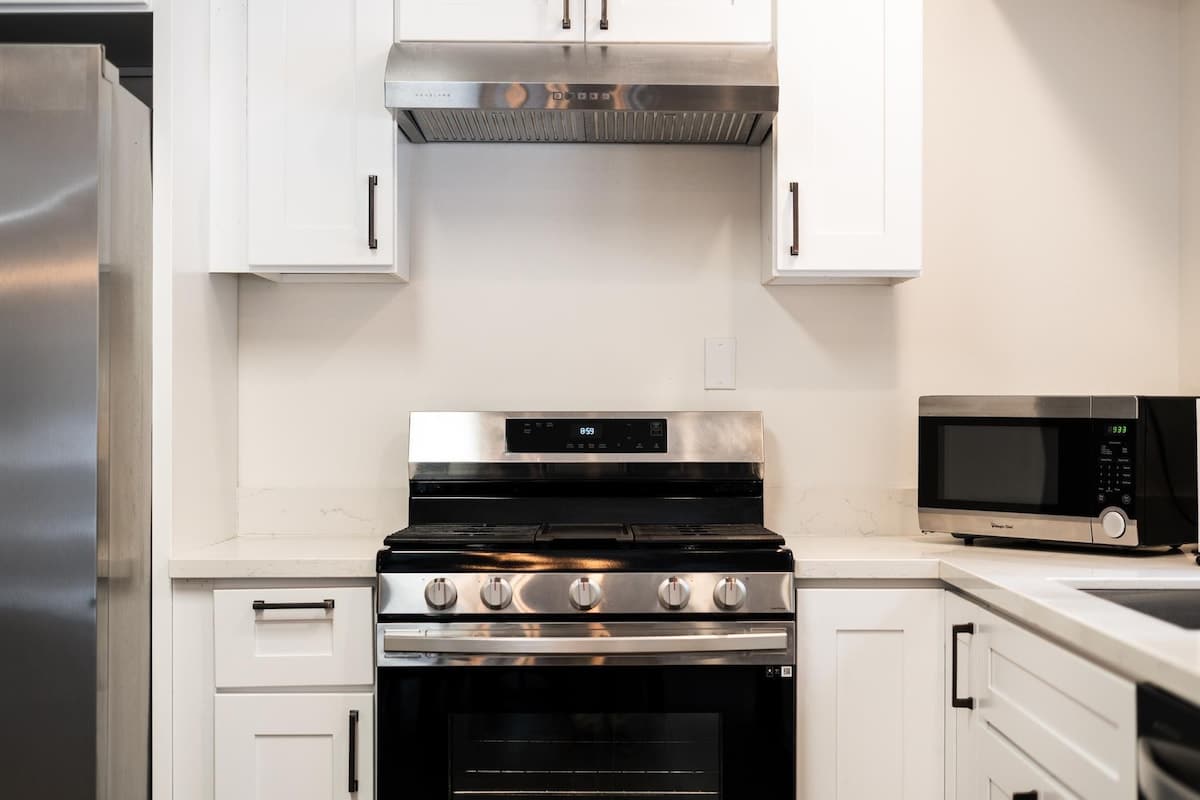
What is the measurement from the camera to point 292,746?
6.13 ft

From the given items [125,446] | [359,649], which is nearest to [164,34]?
[125,446]

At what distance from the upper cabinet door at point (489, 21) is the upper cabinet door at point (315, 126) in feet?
0.24

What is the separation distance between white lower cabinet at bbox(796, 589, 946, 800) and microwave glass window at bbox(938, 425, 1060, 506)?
383 millimetres

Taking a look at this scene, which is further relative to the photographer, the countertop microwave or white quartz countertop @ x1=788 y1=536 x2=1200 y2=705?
the countertop microwave

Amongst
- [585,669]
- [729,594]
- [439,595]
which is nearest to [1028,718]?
[729,594]

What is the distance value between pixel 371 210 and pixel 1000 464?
55.6 inches

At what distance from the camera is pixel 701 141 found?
2.30 metres

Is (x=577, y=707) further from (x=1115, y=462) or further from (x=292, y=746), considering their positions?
(x=1115, y=462)

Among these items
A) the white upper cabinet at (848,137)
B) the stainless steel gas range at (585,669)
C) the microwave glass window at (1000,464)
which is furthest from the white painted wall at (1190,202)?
the stainless steel gas range at (585,669)

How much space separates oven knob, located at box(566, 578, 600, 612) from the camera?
1.81 meters

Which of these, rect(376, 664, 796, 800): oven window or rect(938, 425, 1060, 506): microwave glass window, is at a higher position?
rect(938, 425, 1060, 506): microwave glass window

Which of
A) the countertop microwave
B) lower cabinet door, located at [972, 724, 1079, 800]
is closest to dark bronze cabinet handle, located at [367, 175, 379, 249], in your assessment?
the countertop microwave

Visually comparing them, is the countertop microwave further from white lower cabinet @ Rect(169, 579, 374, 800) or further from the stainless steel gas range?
white lower cabinet @ Rect(169, 579, 374, 800)

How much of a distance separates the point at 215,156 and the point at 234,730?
117 cm
